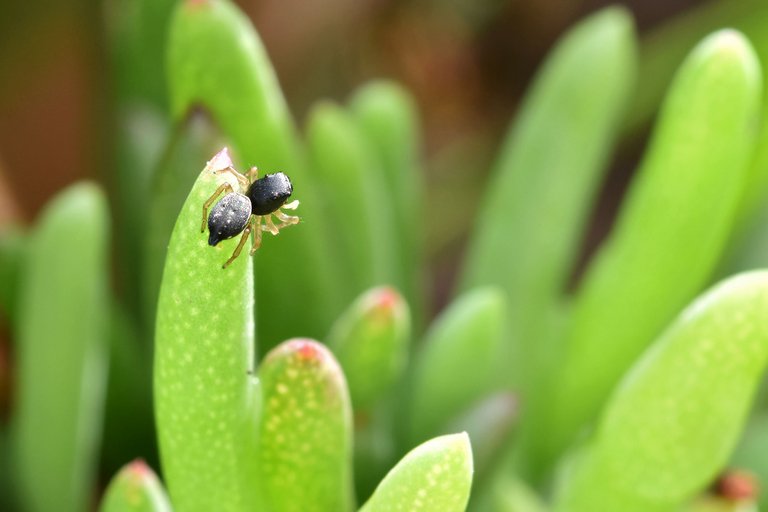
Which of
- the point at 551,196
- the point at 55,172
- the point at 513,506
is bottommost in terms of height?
the point at 513,506

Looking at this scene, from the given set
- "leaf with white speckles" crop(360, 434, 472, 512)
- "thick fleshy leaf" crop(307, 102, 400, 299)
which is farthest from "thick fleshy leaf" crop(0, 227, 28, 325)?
"leaf with white speckles" crop(360, 434, 472, 512)

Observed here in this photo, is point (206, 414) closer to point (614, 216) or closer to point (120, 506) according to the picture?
point (120, 506)

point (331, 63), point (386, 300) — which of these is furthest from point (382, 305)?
point (331, 63)

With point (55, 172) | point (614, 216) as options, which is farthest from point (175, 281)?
point (614, 216)

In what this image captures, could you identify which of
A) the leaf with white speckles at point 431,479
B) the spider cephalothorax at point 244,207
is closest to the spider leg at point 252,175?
the spider cephalothorax at point 244,207

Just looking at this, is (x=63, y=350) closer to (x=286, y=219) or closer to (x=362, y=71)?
(x=286, y=219)

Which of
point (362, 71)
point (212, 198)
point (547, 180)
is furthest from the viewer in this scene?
point (362, 71)

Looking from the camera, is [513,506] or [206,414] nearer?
[206,414]
